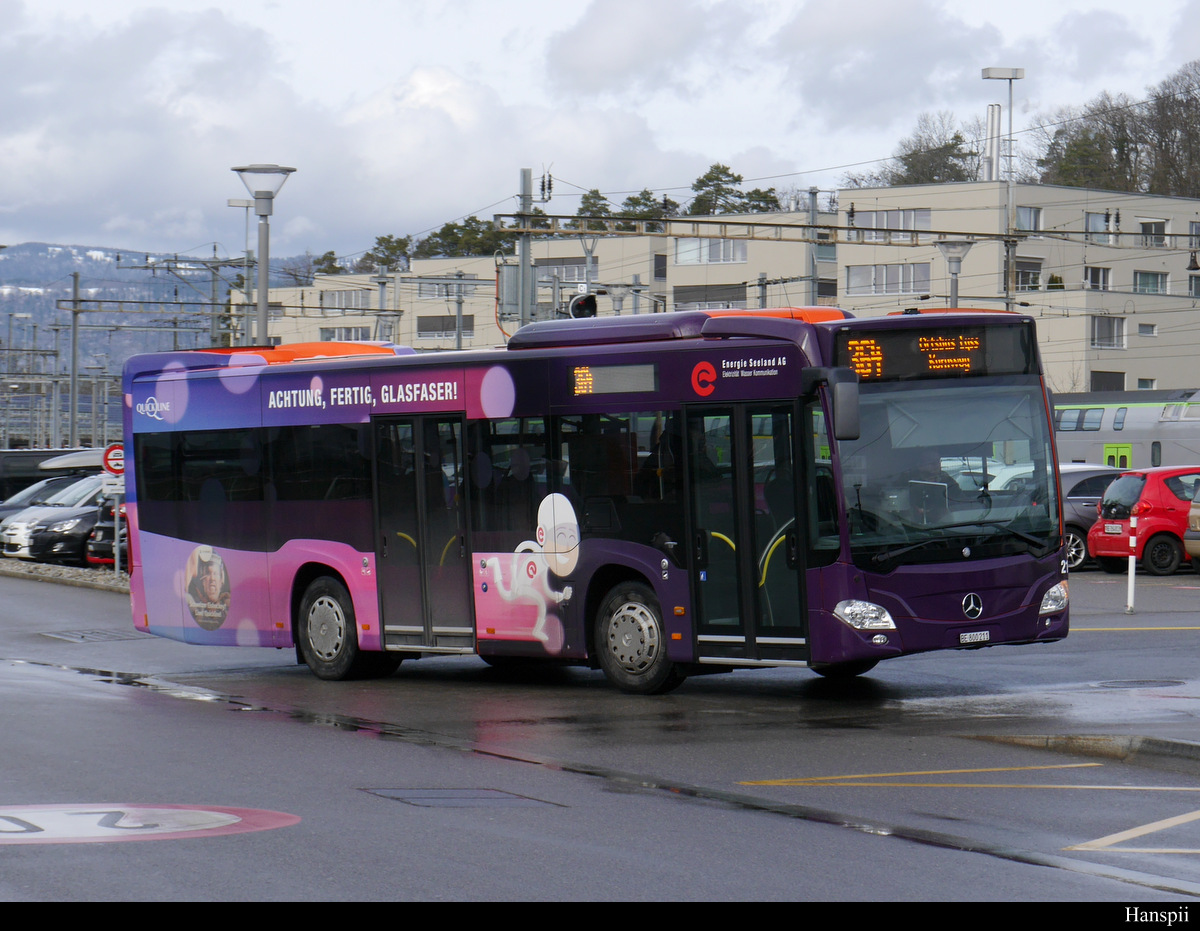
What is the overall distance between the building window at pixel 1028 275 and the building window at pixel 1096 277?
3095mm

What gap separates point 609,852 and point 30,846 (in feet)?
8.17

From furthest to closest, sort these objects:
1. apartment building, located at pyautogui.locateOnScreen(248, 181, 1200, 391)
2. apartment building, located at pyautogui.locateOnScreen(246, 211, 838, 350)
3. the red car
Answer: apartment building, located at pyautogui.locateOnScreen(246, 211, 838, 350)
apartment building, located at pyautogui.locateOnScreen(248, 181, 1200, 391)
the red car

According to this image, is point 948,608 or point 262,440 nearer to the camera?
point 948,608

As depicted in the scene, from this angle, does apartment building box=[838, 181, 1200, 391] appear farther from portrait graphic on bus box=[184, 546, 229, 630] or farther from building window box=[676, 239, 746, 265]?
portrait graphic on bus box=[184, 546, 229, 630]

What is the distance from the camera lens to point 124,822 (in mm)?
7828

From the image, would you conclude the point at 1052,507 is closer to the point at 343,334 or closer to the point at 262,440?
the point at 262,440

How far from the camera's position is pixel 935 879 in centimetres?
669

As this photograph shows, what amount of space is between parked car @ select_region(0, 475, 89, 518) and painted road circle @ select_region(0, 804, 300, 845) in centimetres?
2690

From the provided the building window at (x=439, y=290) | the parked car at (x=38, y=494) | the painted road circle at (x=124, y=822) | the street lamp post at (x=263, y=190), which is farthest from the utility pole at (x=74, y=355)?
the painted road circle at (x=124, y=822)

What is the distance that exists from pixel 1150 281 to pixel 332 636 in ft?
239

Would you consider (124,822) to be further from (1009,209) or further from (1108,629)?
(1009,209)

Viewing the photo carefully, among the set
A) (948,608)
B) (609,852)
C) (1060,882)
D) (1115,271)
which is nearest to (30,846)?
(609,852)

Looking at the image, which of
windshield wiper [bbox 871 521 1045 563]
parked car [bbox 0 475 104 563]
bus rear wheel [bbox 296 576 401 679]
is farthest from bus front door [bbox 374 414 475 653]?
parked car [bbox 0 475 104 563]

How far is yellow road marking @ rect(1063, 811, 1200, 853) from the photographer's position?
7414 mm
